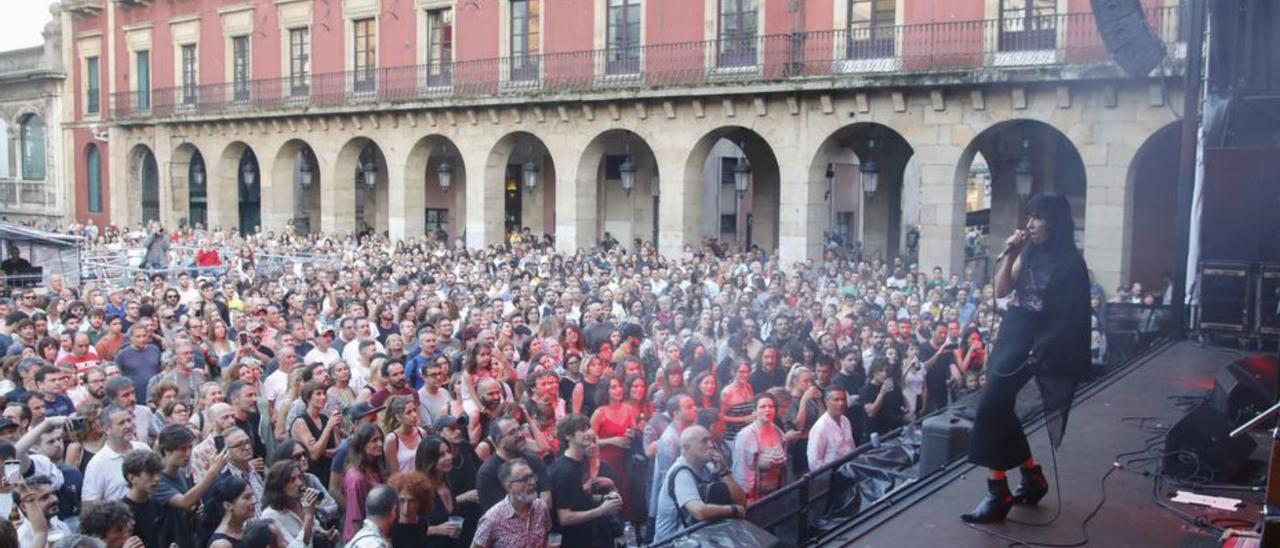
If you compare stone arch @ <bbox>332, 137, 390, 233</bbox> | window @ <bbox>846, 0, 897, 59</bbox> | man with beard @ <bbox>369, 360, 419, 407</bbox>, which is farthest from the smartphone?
stone arch @ <bbox>332, 137, 390, 233</bbox>

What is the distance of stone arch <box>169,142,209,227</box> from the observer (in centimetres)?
3459

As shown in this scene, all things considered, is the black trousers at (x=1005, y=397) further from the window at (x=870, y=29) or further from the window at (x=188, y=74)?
the window at (x=188, y=74)

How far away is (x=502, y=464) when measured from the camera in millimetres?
6277

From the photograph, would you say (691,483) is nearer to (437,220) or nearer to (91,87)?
(437,220)

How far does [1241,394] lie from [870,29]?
1486 cm

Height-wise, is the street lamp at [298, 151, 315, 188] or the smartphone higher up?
the street lamp at [298, 151, 315, 188]

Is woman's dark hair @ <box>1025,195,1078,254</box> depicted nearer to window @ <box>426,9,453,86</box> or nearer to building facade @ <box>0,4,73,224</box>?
window @ <box>426,9,453,86</box>

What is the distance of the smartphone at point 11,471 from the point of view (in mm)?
5812

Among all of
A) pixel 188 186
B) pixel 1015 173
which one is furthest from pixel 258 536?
pixel 188 186

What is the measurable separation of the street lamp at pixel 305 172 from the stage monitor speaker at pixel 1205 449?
98.3ft

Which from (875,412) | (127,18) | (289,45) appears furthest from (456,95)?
(875,412)

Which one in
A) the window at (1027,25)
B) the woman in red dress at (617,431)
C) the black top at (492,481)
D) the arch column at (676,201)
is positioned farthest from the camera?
the arch column at (676,201)

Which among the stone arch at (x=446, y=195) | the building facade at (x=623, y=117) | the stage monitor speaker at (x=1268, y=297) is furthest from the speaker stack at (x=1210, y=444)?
the stone arch at (x=446, y=195)

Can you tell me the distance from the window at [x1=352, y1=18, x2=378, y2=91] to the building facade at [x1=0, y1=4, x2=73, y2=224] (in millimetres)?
14986
